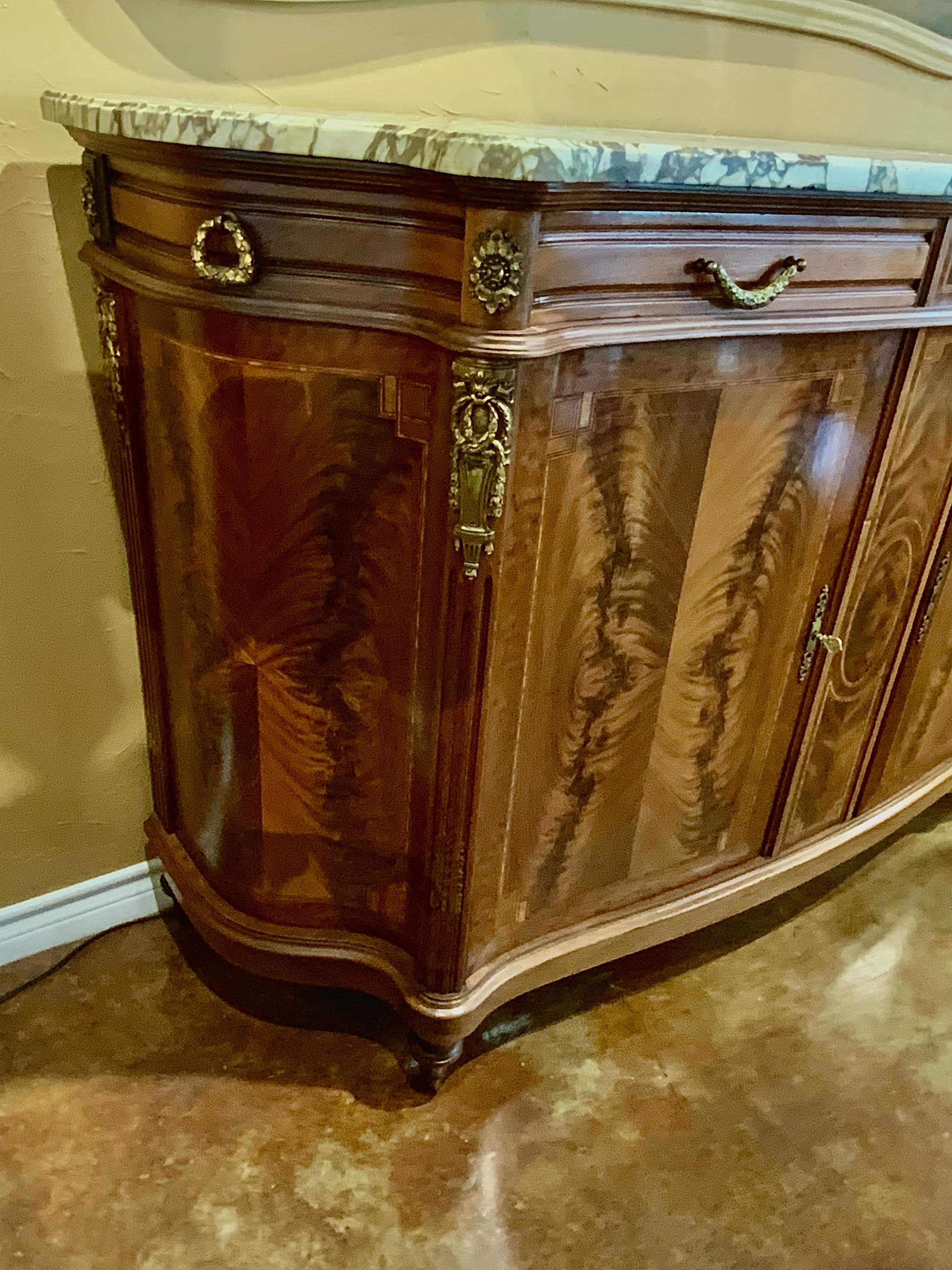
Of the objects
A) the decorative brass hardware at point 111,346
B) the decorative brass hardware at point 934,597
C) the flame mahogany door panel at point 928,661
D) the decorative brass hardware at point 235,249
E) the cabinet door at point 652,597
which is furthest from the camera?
the decorative brass hardware at point 934,597

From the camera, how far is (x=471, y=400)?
848 millimetres

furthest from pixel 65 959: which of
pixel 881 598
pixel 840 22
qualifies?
pixel 840 22

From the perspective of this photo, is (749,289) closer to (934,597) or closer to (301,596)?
(301,596)

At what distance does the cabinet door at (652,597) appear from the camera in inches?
37.9

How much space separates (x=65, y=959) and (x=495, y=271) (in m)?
1.19

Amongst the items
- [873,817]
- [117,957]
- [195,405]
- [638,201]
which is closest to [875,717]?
[873,817]

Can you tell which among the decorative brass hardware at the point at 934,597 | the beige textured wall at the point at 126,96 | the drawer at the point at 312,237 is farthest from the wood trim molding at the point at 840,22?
the decorative brass hardware at the point at 934,597

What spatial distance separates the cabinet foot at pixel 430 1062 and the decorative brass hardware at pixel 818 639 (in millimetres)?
649

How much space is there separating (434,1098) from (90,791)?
0.64 m

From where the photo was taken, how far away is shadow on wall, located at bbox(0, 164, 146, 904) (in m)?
1.12

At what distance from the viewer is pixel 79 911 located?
4.88 ft

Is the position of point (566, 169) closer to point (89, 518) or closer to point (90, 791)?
point (89, 518)

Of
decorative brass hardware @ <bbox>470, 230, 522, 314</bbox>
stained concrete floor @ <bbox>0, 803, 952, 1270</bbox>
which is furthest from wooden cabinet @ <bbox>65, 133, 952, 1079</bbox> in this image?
stained concrete floor @ <bbox>0, 803, 952, 1270</bbox>

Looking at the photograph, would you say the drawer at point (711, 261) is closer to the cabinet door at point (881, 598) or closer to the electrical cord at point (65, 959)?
the cabinet door at point (881, 598)
